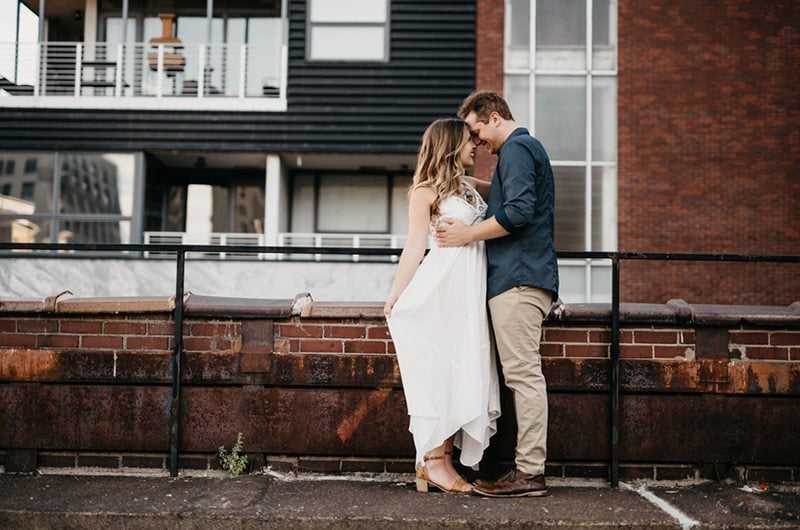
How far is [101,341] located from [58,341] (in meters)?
0.23

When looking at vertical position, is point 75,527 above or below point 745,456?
below

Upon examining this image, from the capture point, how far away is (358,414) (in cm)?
377

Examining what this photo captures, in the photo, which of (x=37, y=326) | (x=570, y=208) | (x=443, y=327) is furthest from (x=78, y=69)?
(x=443, y=327)

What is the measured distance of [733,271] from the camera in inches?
517

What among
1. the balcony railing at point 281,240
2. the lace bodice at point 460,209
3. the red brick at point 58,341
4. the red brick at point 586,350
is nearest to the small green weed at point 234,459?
the red brick at point 58,341

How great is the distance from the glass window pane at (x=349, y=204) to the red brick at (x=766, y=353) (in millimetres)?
12413

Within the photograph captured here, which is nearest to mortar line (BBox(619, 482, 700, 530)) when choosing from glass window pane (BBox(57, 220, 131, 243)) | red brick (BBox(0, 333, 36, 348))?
red brick (BBox(0, 333, 36, 348))

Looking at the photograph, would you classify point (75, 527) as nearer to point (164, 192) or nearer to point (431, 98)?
point (431, 98)

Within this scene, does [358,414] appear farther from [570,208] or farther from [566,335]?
[570,208]

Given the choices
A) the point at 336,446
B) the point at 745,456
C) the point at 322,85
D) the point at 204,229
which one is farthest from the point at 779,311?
the point at 204,229

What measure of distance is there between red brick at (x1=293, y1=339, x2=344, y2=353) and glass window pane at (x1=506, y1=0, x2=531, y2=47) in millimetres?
11033

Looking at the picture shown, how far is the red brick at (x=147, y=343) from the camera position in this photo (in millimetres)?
3822

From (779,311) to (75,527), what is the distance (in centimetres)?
357

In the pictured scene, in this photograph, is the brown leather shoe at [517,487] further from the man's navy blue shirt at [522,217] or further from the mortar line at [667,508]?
the man's navy blue shirt at [522,217]
